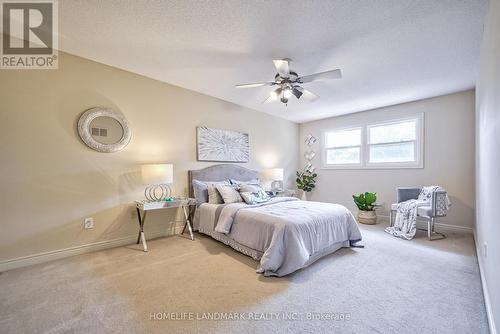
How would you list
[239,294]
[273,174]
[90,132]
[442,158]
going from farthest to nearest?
[273,174]
[442,158]
[90,132]
[239,294]

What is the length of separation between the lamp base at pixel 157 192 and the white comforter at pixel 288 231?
1103 mm

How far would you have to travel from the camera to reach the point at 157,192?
3541 mm

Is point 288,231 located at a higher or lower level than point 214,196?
lower

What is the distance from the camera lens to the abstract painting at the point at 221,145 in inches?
159

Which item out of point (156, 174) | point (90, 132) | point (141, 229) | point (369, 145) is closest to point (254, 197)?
point (156, 174)

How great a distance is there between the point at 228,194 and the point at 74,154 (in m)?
2.20

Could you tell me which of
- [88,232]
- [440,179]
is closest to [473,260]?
[440,179]

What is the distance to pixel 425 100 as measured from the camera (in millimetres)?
4180

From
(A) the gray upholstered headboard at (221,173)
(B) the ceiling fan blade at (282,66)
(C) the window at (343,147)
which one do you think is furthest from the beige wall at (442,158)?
(B) the ceiling fan blade at (282,66)

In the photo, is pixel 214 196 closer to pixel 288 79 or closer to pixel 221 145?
pixel 221 145

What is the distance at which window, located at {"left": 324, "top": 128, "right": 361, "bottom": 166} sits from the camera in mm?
5188

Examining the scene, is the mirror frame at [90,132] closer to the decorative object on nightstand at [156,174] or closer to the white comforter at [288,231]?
the decorative object on nightstand at [156,174]

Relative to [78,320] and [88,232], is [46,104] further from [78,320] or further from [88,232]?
[78,320]

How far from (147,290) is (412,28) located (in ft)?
12.1
